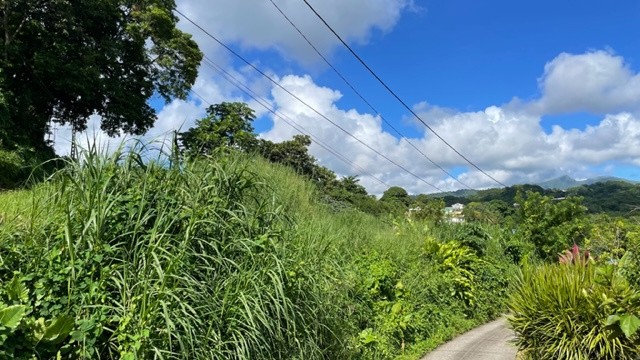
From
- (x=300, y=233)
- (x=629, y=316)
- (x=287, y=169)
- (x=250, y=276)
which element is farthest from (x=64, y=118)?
(x=629, y=316)

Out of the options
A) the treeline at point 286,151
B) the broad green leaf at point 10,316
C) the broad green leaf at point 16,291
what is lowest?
the broad green leaf at point 10,316

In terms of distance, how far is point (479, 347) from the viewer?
8836 millimetres

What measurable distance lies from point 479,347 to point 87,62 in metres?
17.2

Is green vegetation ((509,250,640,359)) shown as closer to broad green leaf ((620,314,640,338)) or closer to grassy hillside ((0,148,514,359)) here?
broad green leaf ((620,314,640,338))

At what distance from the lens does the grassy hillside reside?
11.9ft

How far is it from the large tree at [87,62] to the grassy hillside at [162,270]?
12680mm

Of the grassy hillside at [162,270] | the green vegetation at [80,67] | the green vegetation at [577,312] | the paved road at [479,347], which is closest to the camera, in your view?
the grassy hillside at [162,270]

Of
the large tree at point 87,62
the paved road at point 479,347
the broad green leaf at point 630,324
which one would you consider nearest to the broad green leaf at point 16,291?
the broad green leaf at point 630,324

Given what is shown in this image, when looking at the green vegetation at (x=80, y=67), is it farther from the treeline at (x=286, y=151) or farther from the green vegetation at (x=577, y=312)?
the green vegetation at (x=577, y=312)

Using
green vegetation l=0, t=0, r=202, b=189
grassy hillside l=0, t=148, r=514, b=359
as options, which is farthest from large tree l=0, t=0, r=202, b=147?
grassy hillside l=0, t=148, r=514, b=359

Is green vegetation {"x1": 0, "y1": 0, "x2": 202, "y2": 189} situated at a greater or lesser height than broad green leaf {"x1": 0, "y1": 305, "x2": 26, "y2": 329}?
greater

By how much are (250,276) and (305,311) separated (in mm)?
851

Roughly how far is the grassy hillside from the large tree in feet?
41.6

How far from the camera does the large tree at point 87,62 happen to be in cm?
1784
